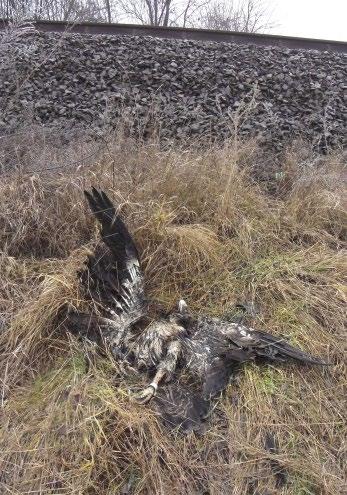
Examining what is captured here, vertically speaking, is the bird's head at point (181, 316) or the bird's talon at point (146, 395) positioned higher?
the bird's head at point (181, 316)

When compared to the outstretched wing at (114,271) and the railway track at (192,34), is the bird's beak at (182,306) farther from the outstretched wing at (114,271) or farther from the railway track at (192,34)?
the railway track at (192,34)

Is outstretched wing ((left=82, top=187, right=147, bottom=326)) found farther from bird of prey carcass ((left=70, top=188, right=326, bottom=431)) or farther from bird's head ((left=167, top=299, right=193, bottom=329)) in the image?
bird's head ((left=167, top=299, right=193, bottom=329))

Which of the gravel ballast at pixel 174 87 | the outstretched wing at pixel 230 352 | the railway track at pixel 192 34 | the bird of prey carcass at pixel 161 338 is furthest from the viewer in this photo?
the railway track at pixel 192 34

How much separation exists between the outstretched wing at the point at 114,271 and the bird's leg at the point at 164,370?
1.06 feet

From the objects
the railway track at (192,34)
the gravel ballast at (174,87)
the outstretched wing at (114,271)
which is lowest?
the outstretched wing at (114,271)

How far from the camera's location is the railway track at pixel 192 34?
274 inches

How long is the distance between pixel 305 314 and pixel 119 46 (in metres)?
4.68

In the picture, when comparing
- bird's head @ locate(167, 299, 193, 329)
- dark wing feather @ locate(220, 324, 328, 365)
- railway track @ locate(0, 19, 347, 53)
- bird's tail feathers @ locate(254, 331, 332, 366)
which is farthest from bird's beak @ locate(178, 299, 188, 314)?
railway track @ locate(0, 19, 347, 53)

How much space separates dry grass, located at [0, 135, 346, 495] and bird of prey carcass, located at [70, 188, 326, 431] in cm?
10

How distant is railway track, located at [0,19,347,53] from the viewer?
6955 millimetres

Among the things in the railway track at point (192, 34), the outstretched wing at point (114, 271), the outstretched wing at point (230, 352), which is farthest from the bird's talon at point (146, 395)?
the railway track at point (192, 34)

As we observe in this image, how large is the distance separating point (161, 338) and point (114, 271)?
554mm

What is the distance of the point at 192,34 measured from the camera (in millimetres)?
7211

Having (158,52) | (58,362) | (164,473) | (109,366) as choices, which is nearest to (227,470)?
(164,473)
